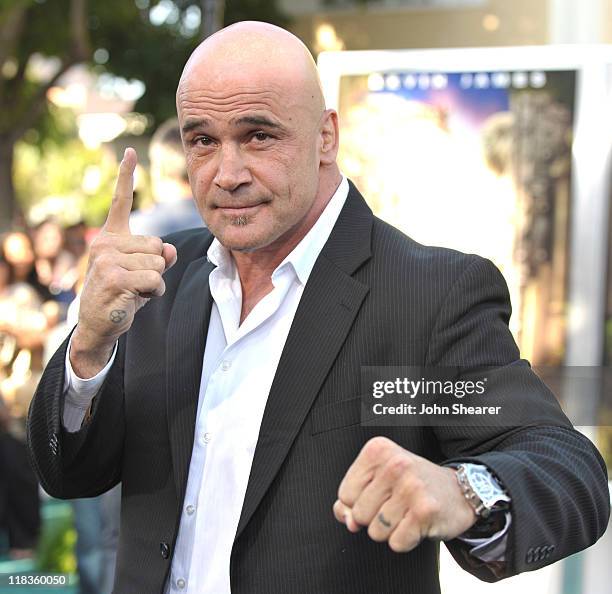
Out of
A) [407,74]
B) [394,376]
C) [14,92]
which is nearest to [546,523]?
[394,376]

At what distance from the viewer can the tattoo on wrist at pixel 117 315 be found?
1.87 metres

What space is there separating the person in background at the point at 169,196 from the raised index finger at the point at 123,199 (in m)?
2.42

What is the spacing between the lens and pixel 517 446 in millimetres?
1747

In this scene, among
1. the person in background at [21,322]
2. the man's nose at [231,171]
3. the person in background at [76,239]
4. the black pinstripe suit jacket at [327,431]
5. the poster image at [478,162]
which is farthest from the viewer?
the person in background at [76,239]

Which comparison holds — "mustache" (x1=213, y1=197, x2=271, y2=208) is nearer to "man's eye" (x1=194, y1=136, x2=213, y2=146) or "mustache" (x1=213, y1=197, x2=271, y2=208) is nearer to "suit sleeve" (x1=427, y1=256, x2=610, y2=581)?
"man's eye" (x1=194, y1=136, x2=213, y2=146)

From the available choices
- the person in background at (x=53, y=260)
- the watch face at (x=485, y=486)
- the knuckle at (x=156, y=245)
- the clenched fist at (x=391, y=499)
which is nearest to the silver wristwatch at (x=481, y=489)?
the watch face at (x=485, y=486)

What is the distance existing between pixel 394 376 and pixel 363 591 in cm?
40

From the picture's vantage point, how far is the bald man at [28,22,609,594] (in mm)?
1872

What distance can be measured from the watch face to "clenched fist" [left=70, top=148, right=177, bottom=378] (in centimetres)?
69

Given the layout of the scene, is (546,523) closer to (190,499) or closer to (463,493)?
(463,493)

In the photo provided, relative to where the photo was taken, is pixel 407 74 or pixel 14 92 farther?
pixel 14 92

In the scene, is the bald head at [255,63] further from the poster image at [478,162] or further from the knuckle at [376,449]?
the poster image at [478,162]

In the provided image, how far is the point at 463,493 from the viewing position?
60.5 inches

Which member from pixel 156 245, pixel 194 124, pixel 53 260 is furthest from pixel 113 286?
pixel 53 260
